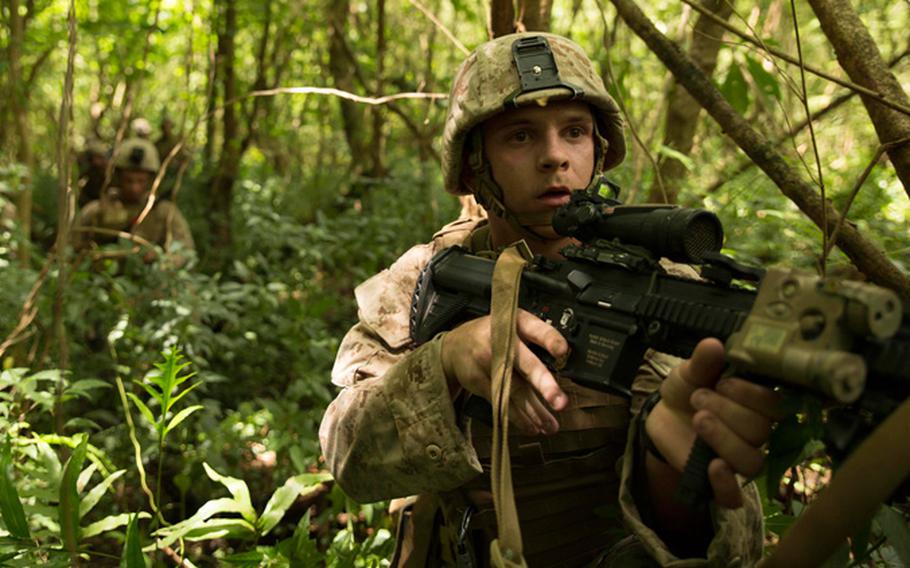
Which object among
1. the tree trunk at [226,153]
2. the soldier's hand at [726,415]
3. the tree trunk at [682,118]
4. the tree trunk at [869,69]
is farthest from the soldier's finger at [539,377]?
the tree trunk at [226,153]

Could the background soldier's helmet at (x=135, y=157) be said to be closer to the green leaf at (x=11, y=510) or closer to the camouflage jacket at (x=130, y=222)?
the camouflage jacket at (x=130, y=222)

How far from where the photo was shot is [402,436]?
1.58 m

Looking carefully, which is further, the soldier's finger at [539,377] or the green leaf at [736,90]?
the green leaf at [736,90]

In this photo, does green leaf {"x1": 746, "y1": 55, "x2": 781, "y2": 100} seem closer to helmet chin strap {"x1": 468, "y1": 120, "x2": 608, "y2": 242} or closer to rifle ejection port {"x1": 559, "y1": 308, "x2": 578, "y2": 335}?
helmet chin strap {"x1": 468, "y1": 120, "x2": 608, "y2": 242}

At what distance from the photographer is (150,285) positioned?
4.16 meters

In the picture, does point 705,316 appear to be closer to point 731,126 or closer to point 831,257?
point 731,126

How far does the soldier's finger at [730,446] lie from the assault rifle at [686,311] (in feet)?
0.15

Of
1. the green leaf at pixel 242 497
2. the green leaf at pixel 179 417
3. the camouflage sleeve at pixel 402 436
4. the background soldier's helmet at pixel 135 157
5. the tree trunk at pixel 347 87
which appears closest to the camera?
the camouflage sleeve at pixel 402 436

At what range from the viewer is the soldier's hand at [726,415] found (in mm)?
1061

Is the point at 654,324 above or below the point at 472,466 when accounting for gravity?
above

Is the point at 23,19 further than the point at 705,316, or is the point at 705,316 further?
the point at 23,19

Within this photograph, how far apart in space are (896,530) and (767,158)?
96 centimetres

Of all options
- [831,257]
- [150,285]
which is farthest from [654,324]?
[150,285]

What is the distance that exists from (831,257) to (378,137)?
4.96m
